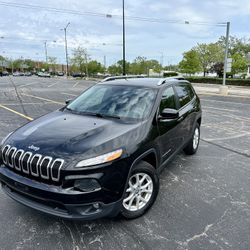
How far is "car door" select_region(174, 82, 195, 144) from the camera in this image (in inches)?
170

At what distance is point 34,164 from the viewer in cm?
251

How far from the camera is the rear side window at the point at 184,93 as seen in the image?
4441 mm

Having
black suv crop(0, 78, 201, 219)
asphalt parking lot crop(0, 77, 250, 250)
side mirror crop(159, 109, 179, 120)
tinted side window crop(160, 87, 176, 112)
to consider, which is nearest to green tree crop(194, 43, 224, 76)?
asphalt parking lot crop(0, 77, 250, 250)

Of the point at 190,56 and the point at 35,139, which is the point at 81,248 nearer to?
the point at 35,139

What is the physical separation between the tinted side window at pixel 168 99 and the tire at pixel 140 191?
997 mm

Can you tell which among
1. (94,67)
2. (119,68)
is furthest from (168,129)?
(94,67)

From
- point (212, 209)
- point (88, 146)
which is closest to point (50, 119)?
point (88, 146)

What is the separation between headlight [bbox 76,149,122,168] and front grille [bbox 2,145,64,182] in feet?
0.68

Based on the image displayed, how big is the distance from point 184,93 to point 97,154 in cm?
284

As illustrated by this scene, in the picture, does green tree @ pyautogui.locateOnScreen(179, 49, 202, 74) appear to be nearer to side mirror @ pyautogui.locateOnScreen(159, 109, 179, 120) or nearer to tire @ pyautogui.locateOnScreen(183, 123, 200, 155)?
tire @ pyautogui.locateOnScreen(183, 123, 200, 155)

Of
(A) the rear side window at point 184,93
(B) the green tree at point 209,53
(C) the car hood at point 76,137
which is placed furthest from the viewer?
(B) the green tree at point 209,53

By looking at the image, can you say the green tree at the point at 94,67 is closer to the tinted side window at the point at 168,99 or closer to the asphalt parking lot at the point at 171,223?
the tinted side window at the point at 168,99

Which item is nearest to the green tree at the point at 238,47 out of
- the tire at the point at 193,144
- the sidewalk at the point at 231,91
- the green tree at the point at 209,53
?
the green tree at the point at 209,53

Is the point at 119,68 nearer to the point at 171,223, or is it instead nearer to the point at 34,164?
the point at 171,223
